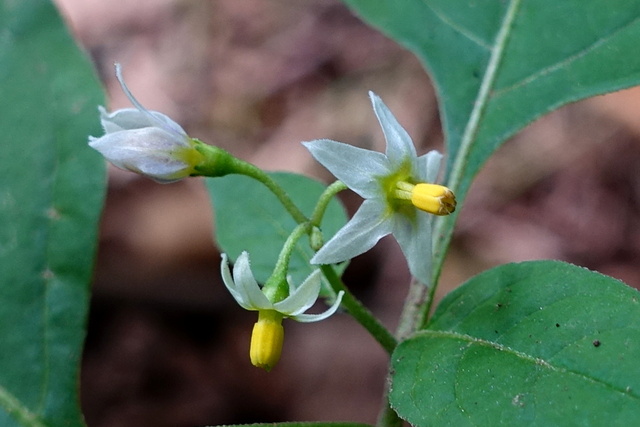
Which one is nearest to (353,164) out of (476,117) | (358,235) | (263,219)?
(358,235)

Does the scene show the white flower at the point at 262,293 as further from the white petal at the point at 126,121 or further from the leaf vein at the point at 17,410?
the leaf vein at the point at 17,410

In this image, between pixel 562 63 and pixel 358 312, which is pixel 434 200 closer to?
pixel 358 312

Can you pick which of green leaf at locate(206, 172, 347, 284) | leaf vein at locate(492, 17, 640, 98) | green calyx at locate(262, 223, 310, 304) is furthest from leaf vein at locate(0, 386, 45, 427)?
leaf vein at locate(492, 17, 640, 98)

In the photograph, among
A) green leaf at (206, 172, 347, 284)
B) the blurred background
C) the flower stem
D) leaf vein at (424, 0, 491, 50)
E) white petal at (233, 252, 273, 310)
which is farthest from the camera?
the blurred background

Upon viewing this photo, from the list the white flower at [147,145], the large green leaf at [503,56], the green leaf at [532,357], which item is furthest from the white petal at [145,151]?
the large green leaf at [503,56]

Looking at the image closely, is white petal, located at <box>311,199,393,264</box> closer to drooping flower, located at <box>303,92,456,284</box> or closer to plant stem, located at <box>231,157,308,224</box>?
drooping flower, located at <box>303,92,456,284</box>

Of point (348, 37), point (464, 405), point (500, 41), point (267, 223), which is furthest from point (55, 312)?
point (348, 37)

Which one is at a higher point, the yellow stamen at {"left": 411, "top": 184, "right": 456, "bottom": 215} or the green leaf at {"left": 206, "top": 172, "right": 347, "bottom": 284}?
the yellow stamen at {"left": 411, "top": 184, "right": 456, "bottom": 215}
